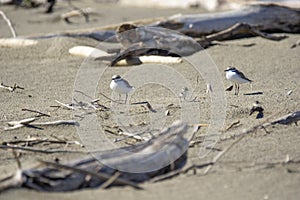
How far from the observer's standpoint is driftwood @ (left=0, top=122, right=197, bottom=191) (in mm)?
3072

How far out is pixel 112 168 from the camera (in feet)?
10.6

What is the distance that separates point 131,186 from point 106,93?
2.27 m

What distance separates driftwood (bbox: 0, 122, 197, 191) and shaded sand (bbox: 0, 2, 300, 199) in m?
0.06

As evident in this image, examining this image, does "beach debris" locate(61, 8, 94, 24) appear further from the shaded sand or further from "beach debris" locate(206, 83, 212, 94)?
"beach debris" locate(206, 83, 212, 94)

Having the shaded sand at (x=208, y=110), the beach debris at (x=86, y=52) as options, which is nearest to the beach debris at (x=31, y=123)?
the shaded sand at (x=208, y=110)

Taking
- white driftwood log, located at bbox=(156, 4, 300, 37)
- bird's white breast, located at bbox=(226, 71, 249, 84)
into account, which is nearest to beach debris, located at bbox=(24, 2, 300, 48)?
white driftwood log, located at bbox=(156, 4, 300, 37)

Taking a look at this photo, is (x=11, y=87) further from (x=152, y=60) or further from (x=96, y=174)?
(x=96, y=174)

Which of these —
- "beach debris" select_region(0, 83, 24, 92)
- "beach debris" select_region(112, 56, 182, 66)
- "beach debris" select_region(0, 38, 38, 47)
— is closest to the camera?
"beach debris" select_region(0, 83, 24, 92)

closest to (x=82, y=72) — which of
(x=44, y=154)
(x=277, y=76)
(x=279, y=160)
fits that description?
(x=277, y=76)

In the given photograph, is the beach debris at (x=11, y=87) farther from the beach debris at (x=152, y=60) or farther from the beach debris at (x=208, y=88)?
the beach debris at (x=208, y=88)

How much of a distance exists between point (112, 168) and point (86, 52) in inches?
136

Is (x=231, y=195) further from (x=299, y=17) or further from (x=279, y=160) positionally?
(x=299, y=17)

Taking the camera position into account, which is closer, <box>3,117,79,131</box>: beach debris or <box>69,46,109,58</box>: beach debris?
<box>3,117,79,131</box>: beach debris

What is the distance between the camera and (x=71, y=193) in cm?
307
